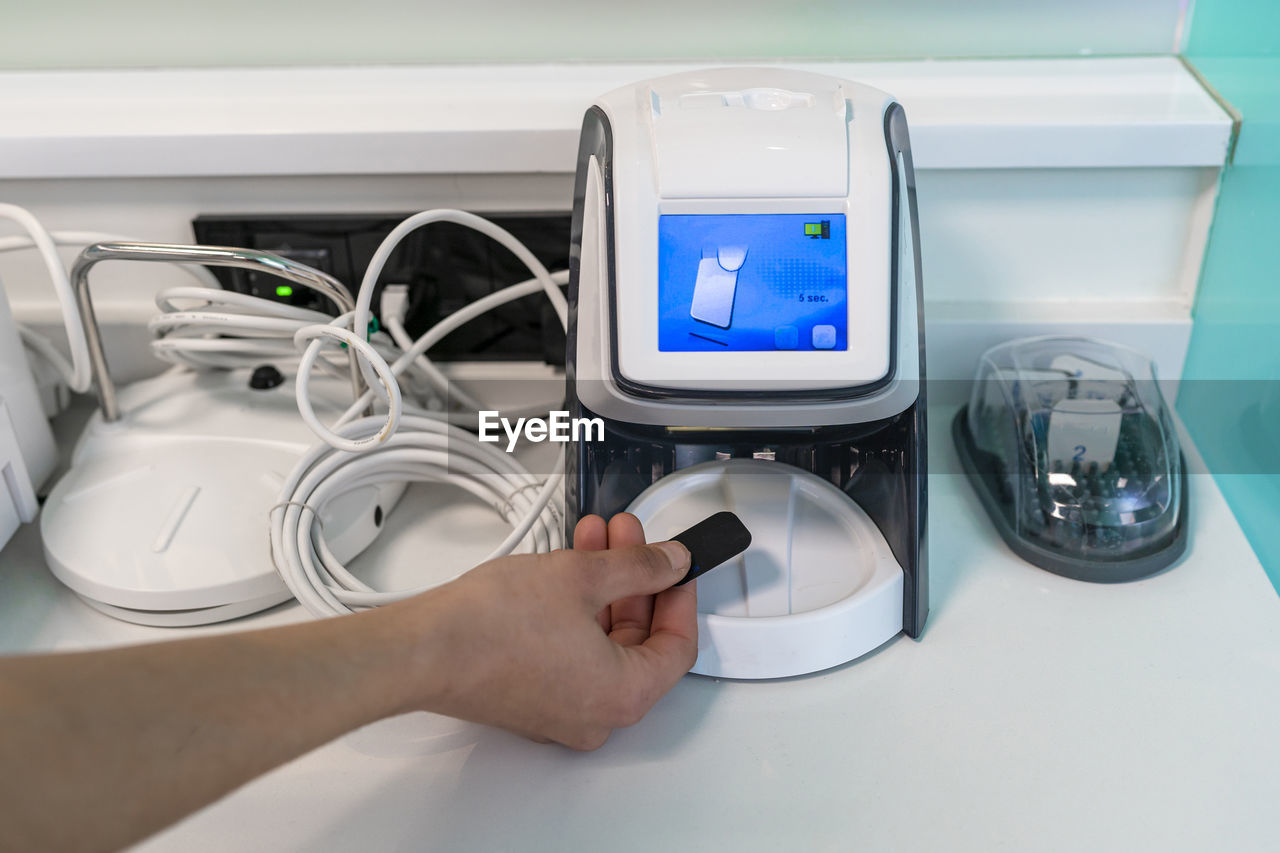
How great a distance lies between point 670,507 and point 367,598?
194 mm

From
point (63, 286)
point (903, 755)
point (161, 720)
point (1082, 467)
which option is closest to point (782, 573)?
point (903, 755)

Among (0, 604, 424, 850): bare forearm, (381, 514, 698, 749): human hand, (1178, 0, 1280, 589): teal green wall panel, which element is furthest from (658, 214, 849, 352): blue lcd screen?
(1178, 0, 1280, 589): teal green wall panel

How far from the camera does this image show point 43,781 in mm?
338

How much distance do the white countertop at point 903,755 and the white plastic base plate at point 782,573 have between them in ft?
0.07

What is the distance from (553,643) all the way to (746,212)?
0.80 ft

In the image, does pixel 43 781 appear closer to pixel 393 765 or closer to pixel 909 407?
pixel 393 765

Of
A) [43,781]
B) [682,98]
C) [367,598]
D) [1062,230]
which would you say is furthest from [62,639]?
[1062,230]

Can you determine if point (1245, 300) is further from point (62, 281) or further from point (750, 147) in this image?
point (62, 281)

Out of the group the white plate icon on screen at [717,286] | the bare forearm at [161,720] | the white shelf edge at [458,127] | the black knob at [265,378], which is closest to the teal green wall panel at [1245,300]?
the white shelf edge at [458,127]

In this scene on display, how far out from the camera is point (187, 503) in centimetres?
65

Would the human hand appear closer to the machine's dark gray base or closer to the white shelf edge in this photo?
the machine's dark gray base

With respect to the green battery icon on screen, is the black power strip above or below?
below

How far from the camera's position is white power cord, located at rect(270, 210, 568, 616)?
0.60 m

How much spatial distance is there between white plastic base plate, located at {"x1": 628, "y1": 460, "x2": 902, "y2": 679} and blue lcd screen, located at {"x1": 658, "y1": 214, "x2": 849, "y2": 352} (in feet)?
0.48
